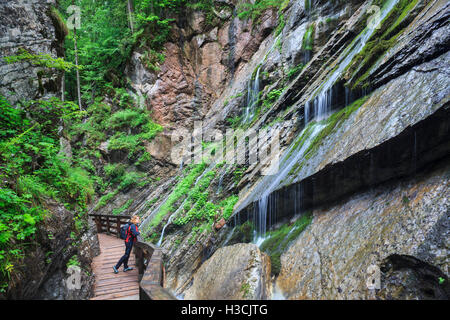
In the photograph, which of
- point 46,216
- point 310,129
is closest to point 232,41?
point 310,129

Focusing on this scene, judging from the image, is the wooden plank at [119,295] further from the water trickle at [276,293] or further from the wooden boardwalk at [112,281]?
the water trickle at [276,293]

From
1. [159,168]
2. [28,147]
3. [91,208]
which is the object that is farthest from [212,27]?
[28,147]

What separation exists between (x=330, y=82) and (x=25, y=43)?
360 inches

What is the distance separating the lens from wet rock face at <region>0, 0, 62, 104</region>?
6070 mm

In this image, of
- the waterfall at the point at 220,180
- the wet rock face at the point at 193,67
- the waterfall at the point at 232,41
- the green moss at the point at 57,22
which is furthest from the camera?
the waterfall at the point at 232,41

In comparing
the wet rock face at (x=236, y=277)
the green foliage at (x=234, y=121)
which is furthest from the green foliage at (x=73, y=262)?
the green foliage at (x=234, y=121)

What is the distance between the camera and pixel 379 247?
430 cm

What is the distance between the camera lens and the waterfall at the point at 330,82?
25.0 feet

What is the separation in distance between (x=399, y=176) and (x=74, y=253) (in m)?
7.40

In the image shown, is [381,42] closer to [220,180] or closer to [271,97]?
[271,97]

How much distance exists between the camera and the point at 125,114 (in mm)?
18547

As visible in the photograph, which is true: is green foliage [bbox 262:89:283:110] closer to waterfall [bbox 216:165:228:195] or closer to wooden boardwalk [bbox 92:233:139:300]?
waterfall [bbox 216:165:228:195]

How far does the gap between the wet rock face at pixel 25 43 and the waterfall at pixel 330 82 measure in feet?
27.2

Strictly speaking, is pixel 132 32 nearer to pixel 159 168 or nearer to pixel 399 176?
pixel 159 168
